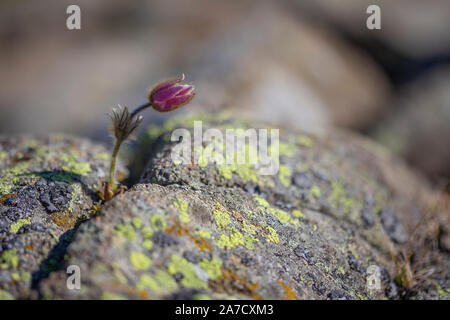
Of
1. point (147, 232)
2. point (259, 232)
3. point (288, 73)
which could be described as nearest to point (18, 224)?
point (147, 232)

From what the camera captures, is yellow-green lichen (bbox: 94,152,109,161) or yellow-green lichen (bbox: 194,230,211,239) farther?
yellow-green lichen (bbox: 94,152,109,161)

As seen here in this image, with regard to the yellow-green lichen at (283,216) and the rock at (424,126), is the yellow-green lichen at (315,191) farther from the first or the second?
the rock at (424,126)

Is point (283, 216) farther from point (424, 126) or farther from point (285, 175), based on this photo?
point (424, 126)

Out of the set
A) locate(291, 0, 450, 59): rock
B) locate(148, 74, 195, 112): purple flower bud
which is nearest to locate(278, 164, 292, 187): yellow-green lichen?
locate(148, 74, 195, 112): purple flower bud

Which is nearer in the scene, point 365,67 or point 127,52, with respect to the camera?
point 365,67

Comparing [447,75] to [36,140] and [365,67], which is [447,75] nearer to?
[365,67]

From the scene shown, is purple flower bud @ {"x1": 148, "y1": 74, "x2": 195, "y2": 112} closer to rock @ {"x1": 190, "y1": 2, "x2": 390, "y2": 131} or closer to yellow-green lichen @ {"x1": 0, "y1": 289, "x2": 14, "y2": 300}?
yellow-green lichen @ {"x1": 0, "y1": 289, "x2": 14, "y2": 300}
